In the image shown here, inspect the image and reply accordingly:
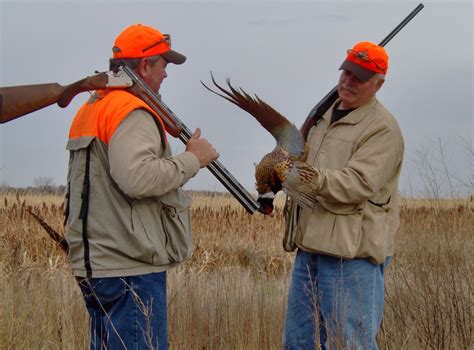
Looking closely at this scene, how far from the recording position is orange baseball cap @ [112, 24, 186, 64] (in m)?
3.41

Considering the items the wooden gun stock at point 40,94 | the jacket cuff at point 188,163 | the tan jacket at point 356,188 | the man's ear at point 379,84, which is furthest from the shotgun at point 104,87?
the man's ear at point 379,84

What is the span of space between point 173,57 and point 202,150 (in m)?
0.50

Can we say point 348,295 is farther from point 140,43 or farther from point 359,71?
point 140,43

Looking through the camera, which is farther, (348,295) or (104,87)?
(348,295)

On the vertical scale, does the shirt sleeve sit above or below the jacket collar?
below

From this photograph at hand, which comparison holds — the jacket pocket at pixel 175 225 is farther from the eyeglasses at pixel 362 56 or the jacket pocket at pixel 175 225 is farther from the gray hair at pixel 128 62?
the eyeglasses at pixel 362 56

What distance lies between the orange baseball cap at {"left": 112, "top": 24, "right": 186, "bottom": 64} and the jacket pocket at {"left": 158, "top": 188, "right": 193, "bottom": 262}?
708 millimetres

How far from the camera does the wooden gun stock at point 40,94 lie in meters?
3.13

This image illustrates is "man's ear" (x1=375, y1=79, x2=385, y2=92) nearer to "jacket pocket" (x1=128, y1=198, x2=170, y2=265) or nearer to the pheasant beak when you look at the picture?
the pheasant beak

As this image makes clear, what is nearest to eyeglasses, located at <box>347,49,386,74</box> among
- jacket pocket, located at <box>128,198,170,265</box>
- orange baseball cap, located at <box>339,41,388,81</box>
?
orange baseball cap, located at <box>339,41,388,81</box>

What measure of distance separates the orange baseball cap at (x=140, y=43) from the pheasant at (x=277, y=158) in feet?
1.47

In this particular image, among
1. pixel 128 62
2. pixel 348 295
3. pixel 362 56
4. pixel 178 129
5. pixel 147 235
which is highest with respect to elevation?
pixel 362 56

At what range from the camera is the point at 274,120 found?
3.88 meters

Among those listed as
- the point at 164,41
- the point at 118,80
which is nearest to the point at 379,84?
the point at 164,41
